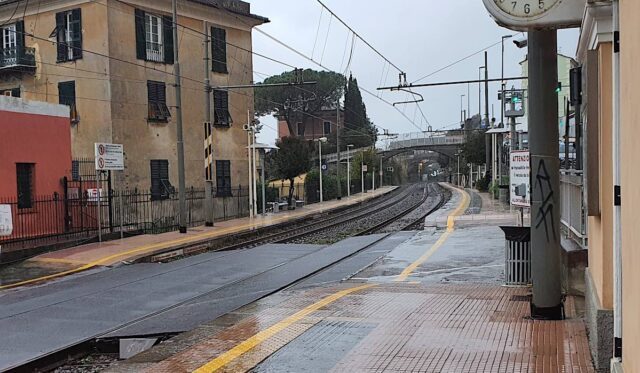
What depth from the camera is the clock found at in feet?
21.0

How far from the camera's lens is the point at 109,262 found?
1576 centimetres

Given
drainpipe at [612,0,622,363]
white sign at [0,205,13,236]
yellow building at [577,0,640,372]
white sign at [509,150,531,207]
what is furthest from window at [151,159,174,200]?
drainpipe at [612,0,622,363]

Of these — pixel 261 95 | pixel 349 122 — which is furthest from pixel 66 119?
pixel 349 122

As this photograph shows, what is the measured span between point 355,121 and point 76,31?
229 feet

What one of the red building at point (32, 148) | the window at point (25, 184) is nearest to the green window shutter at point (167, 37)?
the red building at point (32, 148)

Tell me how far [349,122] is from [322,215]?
212ft

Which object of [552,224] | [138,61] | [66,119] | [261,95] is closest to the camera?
[552,224]

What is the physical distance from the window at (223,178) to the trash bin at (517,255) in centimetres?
2632

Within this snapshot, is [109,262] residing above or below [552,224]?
below

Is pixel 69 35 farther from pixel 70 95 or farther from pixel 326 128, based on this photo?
pixel 326 128

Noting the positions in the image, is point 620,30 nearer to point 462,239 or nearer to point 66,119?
point 462,239

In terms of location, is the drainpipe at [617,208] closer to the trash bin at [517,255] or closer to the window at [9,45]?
the trash bin at [517,255]

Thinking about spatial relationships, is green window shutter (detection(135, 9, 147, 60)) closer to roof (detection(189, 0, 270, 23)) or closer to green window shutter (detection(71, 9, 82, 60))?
green window shutter (detection(71, 9, 82, 60))

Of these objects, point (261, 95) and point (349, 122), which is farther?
point (349, 122)
